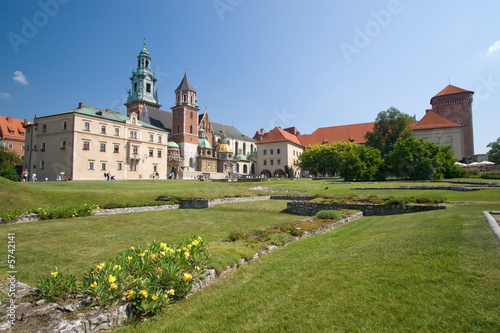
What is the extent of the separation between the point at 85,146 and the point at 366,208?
48170mm

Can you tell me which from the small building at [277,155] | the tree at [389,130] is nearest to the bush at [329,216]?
the tree at [389,130]

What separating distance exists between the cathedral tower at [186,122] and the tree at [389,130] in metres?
44.5

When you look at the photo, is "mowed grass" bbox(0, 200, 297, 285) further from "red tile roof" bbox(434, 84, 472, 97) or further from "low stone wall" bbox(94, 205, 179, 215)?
"red tile roof" bbox(434, 84, 472, 97)

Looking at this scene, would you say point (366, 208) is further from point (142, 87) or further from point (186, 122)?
point (142, 87)

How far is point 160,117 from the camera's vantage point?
83562 mm

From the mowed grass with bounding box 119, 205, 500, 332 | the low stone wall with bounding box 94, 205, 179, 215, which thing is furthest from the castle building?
the mowed grass with bounding box 119, 205, 500, 332

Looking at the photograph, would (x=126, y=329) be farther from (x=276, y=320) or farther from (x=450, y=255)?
(x=450, y=255)

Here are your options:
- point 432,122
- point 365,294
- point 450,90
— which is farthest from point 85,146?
point 450,90

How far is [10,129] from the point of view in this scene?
69.5m

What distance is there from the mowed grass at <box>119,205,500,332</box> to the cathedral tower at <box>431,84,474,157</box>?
8656 cm

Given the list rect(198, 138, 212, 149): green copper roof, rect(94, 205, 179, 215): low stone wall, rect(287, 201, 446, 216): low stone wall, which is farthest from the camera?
rect(198, 138, 212, 149): green copper roof

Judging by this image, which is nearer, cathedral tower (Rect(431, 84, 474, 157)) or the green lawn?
the green lawn

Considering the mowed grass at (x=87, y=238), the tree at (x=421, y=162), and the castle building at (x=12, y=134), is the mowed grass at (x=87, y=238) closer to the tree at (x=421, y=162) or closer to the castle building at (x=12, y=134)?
the tree at (x=421, y=162)

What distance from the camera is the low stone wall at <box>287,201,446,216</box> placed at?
1442 centimetres
